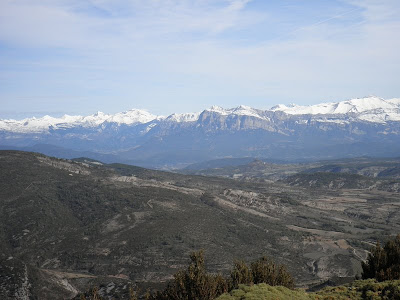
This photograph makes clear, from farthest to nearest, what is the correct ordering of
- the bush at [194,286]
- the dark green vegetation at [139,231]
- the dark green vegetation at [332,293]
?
the dark green vegetation at [139,231] < the bush at [194,286] < the dark green vegetation at [332,293]

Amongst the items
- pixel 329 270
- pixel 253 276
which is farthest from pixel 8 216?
pixel 253 276

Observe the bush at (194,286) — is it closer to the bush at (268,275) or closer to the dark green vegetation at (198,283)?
the dark green vegetation at (198,283)

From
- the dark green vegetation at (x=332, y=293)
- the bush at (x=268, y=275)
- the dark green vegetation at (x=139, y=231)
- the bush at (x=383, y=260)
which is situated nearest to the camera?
the dark green vegetation at (x=332, y=293)

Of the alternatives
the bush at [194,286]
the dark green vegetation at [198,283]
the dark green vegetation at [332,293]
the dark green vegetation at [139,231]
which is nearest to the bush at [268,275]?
the dark green vegetation at [198,283]

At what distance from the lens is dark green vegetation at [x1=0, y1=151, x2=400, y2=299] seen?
9088 centimetres

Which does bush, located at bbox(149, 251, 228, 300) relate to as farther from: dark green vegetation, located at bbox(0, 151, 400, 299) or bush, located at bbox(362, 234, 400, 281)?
dark green vegetation, located at bbox(0, 151, 400, 299)

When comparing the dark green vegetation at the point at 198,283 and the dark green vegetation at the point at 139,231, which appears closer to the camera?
the dark green vegetation at the point at 198,283

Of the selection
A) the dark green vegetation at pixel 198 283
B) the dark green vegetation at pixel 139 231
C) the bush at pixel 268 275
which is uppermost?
the dark green vegetation at pixel 198 283

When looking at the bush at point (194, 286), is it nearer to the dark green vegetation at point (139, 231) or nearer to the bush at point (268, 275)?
the bush at point (268, 275)

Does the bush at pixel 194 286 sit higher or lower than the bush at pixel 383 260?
higher

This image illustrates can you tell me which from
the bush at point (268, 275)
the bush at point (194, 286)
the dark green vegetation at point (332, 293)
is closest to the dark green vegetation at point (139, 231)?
the bush at point (268, 275)

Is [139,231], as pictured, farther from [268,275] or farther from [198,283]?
[198,283]

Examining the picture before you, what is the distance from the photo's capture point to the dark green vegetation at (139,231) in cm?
9088

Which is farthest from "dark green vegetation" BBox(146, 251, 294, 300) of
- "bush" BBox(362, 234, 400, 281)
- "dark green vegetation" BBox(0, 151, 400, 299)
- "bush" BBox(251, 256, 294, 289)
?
"dark green vegetation" BBox(0, 151, 400, 299)
